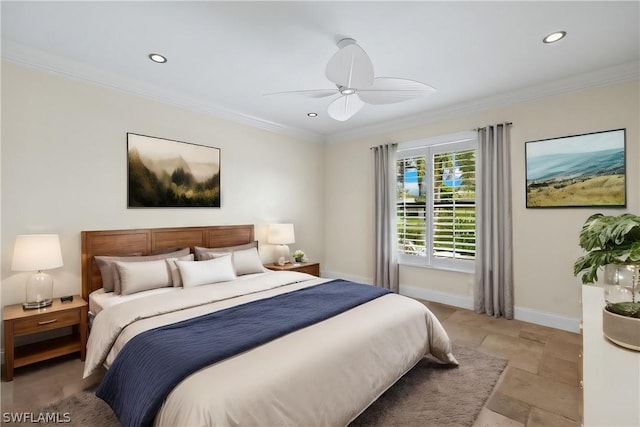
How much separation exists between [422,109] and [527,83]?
1204 mm

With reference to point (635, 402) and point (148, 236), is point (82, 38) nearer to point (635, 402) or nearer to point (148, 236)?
point (148, 236)

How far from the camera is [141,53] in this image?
2695mm

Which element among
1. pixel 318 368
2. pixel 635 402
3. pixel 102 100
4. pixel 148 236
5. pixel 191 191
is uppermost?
pixel 102 100

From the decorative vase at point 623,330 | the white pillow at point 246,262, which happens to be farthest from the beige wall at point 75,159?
the decorative vase at point 623,330

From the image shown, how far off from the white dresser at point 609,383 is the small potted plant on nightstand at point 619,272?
6 cm

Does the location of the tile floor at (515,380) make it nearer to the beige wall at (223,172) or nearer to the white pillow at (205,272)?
the beige wall at (223,172)

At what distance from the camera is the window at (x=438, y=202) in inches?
160

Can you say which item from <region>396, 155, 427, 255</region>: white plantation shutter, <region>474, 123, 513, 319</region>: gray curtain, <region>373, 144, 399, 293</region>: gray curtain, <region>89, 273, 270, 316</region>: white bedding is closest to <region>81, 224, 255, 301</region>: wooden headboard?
<region>89, 273, 270, 316</region>: white bedding

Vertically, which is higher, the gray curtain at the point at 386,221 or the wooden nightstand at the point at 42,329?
the gray curtain at the point at 386,221

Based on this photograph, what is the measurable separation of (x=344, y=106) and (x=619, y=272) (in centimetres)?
226

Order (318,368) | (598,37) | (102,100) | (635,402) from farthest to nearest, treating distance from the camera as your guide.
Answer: (102,100) < (598,37) < (318,368) < (635,402)

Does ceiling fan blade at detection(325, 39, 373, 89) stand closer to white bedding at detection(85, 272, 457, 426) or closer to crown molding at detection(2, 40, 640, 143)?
white bedding at detection(85, 272, 457, 426)

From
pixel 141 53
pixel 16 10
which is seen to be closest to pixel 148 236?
pixel 141 53

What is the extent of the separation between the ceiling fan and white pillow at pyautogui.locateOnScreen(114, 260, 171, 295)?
2118 mm
